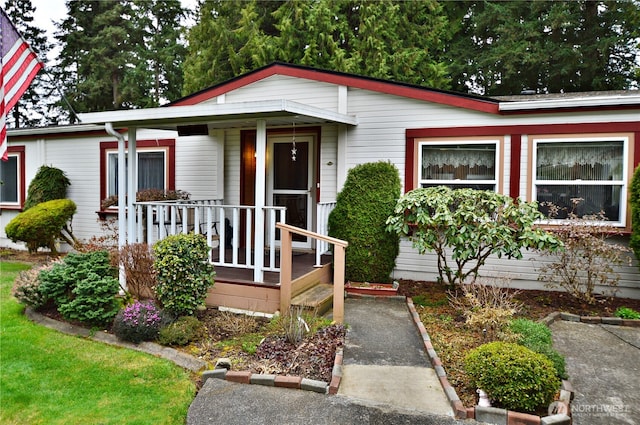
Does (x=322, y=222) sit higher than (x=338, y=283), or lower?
higher

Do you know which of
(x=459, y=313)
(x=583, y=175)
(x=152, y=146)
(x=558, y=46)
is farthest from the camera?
(x=558, y=46)

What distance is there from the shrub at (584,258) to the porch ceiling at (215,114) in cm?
376

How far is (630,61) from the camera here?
15617 millimetres

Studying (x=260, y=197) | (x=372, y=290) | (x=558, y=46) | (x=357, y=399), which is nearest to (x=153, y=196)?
(x=260, y=197)

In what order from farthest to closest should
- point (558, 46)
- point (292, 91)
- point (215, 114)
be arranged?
1. point (558, 46)
2. point (292, 91)
3. point (215, 114)

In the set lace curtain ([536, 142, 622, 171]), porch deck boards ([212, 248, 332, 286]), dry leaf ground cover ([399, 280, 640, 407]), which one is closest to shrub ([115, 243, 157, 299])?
porch deck boards ([212, 248, 332, 286])

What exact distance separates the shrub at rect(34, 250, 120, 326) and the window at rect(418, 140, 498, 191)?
4.88 meters

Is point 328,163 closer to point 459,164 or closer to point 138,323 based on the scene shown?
point 459,164

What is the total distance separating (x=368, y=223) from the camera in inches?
258

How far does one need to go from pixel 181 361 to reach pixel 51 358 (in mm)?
1313

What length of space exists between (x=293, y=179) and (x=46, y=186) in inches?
235

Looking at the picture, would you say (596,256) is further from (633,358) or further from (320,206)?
(320,206)

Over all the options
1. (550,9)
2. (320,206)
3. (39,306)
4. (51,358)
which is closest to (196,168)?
(320,206)

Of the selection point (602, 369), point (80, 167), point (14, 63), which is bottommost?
point (602, 369)
